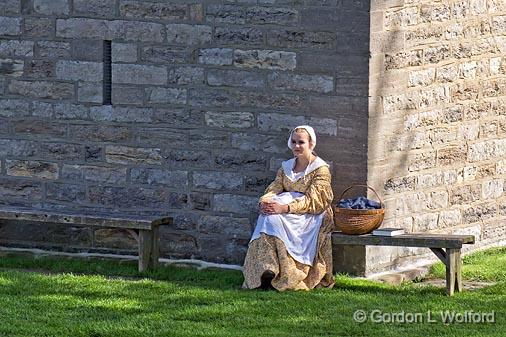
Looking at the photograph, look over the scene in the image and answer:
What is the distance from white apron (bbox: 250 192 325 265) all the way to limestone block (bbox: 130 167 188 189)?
1062mm

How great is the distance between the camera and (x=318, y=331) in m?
10.3

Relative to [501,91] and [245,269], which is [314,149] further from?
[501,91]

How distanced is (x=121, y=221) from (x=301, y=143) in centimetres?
156

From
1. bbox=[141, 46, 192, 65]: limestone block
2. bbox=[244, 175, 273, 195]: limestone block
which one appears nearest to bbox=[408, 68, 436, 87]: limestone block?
bbox=[244, 175, 273, 195]: limestone block

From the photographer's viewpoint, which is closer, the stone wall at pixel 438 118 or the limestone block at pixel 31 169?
the stone wall at pixel 438 118

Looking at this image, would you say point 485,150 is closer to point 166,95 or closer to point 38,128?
point 166,95

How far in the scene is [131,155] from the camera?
12672 mm

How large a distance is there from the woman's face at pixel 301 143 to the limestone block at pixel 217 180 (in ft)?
2.50

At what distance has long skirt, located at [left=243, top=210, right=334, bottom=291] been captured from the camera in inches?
452

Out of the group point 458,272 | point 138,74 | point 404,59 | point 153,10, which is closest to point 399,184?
point 404,59

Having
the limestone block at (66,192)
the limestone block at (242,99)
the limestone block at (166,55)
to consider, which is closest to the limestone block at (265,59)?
the limestone block at (242,99)

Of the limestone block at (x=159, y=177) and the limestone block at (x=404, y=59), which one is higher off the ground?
the limestone block at (x=404, y=59)

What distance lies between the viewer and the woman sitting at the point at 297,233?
37.8ft

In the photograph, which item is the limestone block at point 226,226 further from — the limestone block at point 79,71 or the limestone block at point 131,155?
the limestone block at point 79,71
